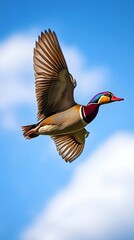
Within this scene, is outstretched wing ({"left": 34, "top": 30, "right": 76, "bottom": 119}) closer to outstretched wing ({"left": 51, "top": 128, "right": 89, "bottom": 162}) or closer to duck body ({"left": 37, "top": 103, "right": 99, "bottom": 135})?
duck body ({"left": 37, "top": 103, "right": 99, "bottom": 135})

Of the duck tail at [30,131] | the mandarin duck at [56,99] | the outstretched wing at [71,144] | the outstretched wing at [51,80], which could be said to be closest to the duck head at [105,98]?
the mandarin duck at [56,99]

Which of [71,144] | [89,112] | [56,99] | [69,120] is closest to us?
[89,112]

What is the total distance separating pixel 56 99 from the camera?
10.0m

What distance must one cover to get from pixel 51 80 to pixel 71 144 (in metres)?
2.00

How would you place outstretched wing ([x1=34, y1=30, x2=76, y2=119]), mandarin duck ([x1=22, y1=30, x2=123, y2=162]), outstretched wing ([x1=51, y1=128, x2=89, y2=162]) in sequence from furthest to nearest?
outstretched wing ([x1=51, y1=128, x2=89, y2=162]) < mandarin duck ([x1=22, y1=30, x2=123, y2=162]) < outstretched wing ([x1=34, y1=30, x2=76, y2=119])

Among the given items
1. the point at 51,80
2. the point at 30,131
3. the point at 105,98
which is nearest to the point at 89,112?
the point at 105,98

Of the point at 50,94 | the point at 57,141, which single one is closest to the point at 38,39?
the point at 50,94

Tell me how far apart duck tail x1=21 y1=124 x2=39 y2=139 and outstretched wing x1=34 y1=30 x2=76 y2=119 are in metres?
0.21

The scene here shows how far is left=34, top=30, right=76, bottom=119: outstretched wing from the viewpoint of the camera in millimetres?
9547

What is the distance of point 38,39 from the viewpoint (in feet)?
30.7

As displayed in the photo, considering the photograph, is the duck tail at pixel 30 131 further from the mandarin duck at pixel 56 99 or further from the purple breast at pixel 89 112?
the purple breast at pixel 89 112

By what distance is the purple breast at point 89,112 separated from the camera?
9688 mm

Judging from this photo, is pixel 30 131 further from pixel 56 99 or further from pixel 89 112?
pixel 89 112

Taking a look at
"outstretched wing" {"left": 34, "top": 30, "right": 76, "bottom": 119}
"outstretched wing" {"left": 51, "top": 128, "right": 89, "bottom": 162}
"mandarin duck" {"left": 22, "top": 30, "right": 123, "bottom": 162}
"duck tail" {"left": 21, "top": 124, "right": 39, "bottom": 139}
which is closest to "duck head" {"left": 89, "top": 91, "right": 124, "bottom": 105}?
"mandarin duck" {"left": 22, "top": 30, "right": 123, "bottom": 162}
